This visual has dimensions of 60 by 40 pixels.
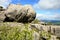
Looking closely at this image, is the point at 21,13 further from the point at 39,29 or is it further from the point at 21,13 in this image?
the point at 39,29

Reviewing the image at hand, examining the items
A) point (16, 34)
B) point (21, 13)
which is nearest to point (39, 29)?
point (16, 34)

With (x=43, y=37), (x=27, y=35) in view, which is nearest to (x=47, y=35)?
(x=43, y=37)

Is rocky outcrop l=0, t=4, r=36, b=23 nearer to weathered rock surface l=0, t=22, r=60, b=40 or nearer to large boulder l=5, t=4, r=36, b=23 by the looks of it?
large boulder l=5, t=4, r=36, b=23

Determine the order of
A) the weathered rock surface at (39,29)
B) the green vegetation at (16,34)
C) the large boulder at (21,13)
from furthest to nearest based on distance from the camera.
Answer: the large boulder at (21,13) < the weathered rock surface at (39,29) < the green vegetation at (16,34)

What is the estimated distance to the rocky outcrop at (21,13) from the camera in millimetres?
28352

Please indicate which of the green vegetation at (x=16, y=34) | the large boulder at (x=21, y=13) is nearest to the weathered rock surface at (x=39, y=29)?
the green vegetation at (x=16, y=34)

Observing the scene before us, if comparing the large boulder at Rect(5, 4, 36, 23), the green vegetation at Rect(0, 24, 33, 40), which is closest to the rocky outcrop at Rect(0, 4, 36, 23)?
the large boulder at Rect(5, 4, 36, 23)

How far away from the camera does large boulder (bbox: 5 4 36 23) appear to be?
28.3m

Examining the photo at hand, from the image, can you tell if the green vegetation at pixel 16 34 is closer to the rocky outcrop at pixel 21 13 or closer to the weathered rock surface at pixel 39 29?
the weathered rock surface at pixel 39 29

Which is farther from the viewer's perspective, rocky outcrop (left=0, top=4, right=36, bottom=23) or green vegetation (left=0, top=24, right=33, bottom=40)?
rocky outcrop (left=0, top=4, right=36, bottom=23)

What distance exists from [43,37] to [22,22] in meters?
4.14

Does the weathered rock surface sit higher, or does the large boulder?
the large boulder

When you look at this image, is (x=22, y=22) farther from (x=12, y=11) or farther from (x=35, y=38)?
(x=35, y=38)

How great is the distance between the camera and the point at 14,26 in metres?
26.5
